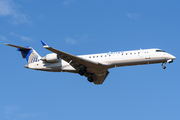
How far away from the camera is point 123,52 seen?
83.1 ft

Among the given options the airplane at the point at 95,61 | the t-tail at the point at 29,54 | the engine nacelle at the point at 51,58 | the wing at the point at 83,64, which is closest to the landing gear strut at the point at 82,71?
the airplane at the point at 95,61

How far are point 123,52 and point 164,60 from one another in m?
3.74

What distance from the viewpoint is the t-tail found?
2909 cm

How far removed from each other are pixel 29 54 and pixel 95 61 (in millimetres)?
7877

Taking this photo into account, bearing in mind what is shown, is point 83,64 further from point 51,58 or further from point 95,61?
point 51,58

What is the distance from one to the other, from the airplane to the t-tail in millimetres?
610

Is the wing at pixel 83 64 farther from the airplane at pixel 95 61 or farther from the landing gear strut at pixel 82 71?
the landing gear strut at pixel 82 71

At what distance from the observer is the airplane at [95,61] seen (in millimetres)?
24938

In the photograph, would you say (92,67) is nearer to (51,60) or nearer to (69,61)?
(69,61)

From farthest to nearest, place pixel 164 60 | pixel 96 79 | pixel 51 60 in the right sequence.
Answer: pixel 96 79 < pixel 51 60 < pixel 164 60

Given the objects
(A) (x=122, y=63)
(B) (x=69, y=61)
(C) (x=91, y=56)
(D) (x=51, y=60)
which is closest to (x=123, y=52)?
(A) (x=122, y=63)

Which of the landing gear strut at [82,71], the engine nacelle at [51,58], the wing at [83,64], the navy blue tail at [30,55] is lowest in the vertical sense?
the landing gear strut at [82,71]

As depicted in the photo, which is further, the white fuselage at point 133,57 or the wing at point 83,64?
the white fuselage at point 133,57

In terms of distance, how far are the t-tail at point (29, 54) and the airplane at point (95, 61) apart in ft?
2.00
